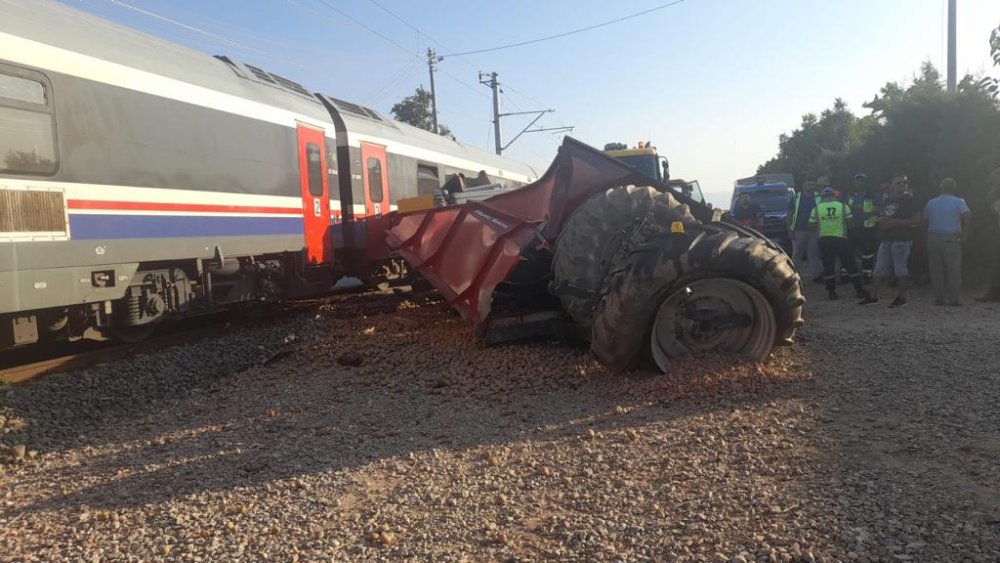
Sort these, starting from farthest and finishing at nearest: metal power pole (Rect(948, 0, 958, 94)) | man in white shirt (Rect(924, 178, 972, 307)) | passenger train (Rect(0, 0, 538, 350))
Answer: metal power pole (Rect(948, 0, 958, 94))
man in white shirt (Rect(924, 178, 972, 307))
passenger train (Rect(0, 0, 538, 350))

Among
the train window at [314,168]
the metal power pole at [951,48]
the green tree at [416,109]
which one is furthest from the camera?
the green tree at [416,109]

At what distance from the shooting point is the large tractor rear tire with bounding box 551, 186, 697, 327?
501cm

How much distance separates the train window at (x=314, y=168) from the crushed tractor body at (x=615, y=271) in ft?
13.0

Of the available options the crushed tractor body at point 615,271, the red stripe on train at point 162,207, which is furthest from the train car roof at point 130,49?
the crushed tractor body at point 615,271

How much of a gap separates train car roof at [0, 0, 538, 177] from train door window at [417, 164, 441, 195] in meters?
1.12

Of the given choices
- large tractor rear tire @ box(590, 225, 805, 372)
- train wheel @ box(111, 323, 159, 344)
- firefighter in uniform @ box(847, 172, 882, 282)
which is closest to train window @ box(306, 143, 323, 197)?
train wheel @ box(111, 323, 159, 344)

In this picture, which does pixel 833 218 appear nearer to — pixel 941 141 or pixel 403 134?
pixel 941 141

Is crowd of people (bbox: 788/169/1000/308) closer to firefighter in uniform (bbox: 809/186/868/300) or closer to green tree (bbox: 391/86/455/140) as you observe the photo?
firefighter in uniform (bbox: 809/186/868/300)

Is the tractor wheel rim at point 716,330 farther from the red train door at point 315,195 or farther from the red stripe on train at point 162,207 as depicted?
the red train door at point 315,195

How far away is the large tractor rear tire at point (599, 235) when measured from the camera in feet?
16.4

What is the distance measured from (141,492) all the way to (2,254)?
3.42 m

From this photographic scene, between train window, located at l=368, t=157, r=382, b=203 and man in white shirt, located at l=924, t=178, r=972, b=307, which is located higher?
train window, located at l=368, t=157, r=382, b=203

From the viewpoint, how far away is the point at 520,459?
349cm

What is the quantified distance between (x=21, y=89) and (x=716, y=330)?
19.6ft
